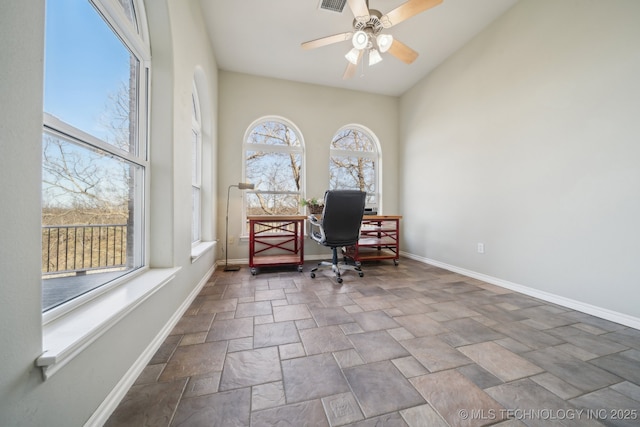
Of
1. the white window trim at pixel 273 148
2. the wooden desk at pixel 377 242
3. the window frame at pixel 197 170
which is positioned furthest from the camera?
the white window trim at pixel 273 148

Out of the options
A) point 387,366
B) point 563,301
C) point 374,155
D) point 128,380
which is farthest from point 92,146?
point 374,155

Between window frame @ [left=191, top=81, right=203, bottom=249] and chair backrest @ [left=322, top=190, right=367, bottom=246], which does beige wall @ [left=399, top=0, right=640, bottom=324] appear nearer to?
chair backrest @ [left=322, top=190, right=367, bottom=246]

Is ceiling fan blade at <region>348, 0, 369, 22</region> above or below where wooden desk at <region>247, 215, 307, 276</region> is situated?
above

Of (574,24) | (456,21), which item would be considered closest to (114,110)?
(456,21)

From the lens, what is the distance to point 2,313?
550 millimetres

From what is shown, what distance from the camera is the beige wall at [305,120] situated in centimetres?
347

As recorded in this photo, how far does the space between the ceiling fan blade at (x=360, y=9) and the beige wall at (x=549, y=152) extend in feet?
5.47

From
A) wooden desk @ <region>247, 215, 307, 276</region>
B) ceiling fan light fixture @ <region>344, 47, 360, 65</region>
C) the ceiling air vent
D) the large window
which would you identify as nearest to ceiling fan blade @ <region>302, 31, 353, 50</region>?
ceiling fan light fixture @ <region>344, 47, 360, 65</region>

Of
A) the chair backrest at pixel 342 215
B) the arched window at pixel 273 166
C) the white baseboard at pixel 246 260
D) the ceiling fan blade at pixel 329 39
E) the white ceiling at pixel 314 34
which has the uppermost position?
the white ceiling at pixel 314 34

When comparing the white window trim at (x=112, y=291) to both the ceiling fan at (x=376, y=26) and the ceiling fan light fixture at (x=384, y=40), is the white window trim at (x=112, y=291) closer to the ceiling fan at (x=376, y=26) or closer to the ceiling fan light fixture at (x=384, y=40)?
the ceiling fan at (x=376, y=26)

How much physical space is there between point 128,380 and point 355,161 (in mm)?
3892

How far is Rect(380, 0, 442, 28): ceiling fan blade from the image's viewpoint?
1.84 m

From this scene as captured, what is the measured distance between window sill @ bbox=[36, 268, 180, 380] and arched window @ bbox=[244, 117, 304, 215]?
2506 mm

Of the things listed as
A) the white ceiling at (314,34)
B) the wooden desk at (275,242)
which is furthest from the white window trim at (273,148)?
the white ceiling at (314,34)
